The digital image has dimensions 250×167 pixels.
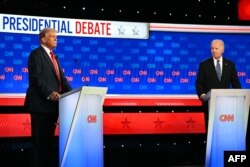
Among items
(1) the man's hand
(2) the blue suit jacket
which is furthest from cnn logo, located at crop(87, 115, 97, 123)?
(2) the blue suit jacket

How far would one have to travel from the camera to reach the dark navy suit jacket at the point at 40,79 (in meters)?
4.18

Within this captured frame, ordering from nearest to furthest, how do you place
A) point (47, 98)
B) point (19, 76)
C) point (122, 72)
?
1. point (47, 98)
2. point (19, 76)
3. point (122, 72)

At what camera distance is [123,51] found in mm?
6418

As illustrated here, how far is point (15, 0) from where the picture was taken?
19.7 feet

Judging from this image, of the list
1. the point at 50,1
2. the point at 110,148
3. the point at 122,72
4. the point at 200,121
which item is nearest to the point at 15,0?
the point at 50,1

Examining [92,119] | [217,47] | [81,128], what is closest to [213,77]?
[217,47]

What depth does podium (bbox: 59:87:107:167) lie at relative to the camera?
390cm

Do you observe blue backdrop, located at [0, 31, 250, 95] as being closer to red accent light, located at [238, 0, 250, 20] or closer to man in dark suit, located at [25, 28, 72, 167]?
red accent light, located at [238, 0, 250, 20]

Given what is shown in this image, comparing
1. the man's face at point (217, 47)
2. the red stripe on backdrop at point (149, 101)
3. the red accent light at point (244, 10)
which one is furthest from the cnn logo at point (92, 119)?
the red accent light at point (244, 10)

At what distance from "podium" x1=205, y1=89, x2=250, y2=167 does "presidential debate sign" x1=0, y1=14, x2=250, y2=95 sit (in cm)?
227

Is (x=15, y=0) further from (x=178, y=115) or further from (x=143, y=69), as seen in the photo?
(x=178, y=115)

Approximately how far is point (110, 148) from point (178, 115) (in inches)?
39.0

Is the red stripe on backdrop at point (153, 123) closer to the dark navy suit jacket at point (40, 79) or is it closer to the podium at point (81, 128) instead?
the dark navy suit jacket at point (40, 79)

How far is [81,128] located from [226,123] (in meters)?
1.24
